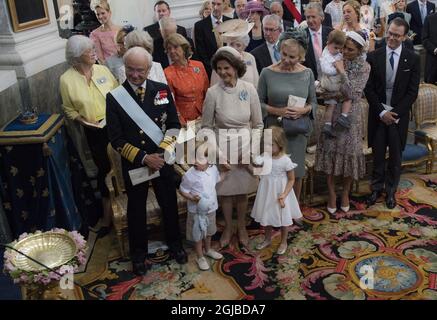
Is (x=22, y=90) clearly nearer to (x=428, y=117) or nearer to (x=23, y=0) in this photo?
(x=23, y=0)

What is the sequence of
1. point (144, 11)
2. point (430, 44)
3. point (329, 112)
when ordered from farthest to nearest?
point (430, 44), point (144, 11), point (329, 112)

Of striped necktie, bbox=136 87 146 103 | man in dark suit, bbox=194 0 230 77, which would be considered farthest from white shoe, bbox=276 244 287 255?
man in dark suit, bbox=194 0 230 77

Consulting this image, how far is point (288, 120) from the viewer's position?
4.16m

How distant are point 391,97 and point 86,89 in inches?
109

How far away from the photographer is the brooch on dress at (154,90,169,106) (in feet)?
12.1

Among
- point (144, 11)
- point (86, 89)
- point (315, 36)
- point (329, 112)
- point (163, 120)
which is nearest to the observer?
point (163, 120)

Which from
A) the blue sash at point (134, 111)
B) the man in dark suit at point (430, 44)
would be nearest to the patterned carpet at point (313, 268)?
the blue sash at point (134, 111)

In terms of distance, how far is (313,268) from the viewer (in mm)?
3939

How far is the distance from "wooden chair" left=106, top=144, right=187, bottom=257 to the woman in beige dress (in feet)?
1.68

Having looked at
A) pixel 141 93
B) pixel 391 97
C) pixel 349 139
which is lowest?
pixel 349 139

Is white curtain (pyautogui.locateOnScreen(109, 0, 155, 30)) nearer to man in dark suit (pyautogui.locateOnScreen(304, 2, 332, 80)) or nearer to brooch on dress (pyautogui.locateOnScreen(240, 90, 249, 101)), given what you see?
man in dark suit (pyautogui.locateOnScreen(304, 2, 332, 80))

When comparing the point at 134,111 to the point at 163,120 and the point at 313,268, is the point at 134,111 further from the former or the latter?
the point at 313,268

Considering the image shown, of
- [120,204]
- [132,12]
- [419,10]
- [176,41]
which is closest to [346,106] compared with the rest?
[176,41]

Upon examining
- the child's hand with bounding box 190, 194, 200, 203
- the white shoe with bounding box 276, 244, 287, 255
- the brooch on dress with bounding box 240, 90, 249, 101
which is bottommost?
the white shoe with bounding box 276, 244, 287, 255
